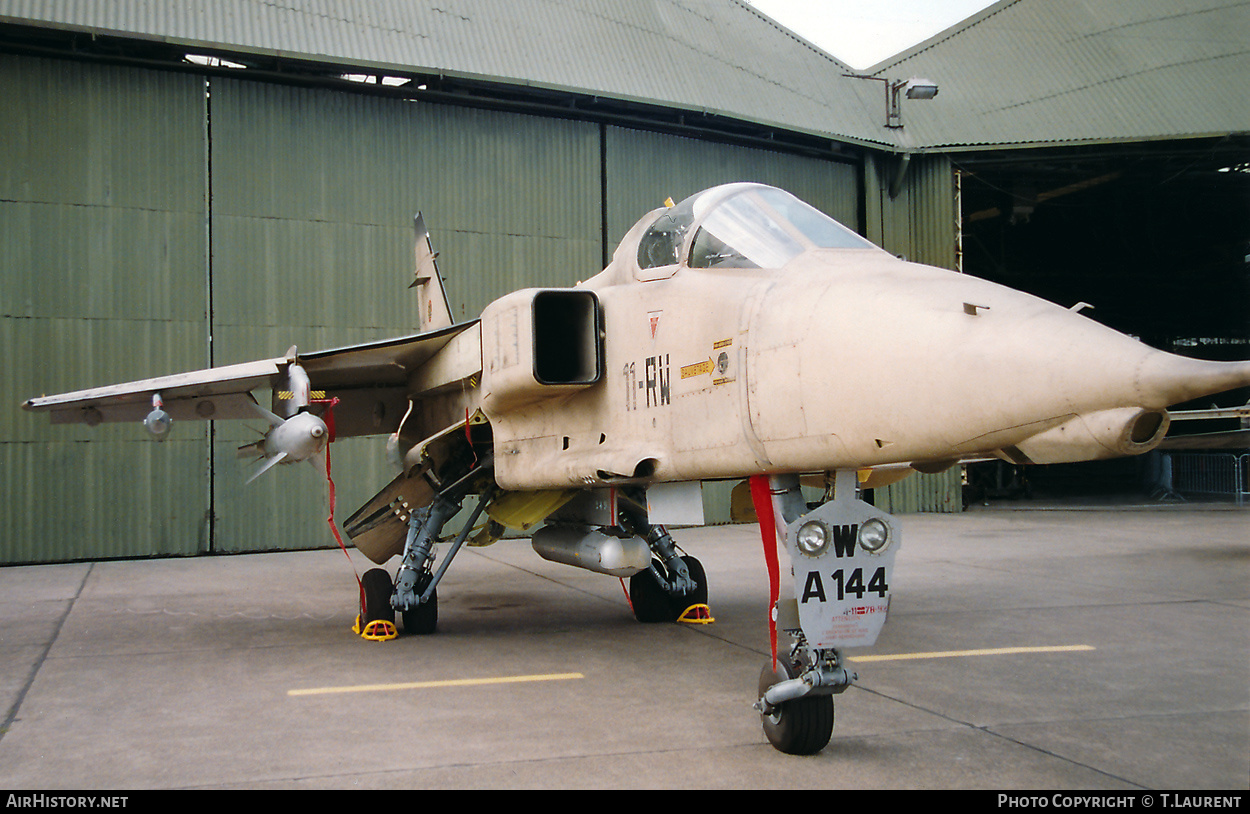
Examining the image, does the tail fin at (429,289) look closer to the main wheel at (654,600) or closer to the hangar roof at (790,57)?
the main wheel at (654,600)

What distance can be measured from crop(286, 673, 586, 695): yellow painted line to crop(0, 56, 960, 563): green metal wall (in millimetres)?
9134

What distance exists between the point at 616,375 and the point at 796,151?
14084mm

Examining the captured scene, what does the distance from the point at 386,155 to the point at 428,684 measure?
11.2 meters

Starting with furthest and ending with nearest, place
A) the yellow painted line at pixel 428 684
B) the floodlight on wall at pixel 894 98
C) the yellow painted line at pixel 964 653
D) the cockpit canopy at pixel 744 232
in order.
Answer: the floodlight on wall at pixel 894 98 → the yellow painted line at pixel 964 653 → the yellow painted line at pixel 428 684 → the cockpit canopy at pixel 744 232

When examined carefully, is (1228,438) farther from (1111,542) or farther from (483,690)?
(483,690)

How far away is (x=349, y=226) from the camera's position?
48.5 ft

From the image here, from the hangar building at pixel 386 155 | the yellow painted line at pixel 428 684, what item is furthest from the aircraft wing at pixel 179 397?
the hangar building at pixel 386 155

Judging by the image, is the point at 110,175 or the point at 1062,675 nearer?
the point at 1062,675

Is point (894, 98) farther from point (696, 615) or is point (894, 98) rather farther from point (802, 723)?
point (802, 723)

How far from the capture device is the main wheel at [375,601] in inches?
299

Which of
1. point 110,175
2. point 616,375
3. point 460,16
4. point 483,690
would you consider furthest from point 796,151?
point 483,690

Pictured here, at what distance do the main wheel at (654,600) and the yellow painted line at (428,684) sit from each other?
2.03 metres

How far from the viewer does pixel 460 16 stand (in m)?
15.7

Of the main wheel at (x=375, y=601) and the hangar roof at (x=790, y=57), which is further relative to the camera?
the hangar roof at (x=790, y=57)
